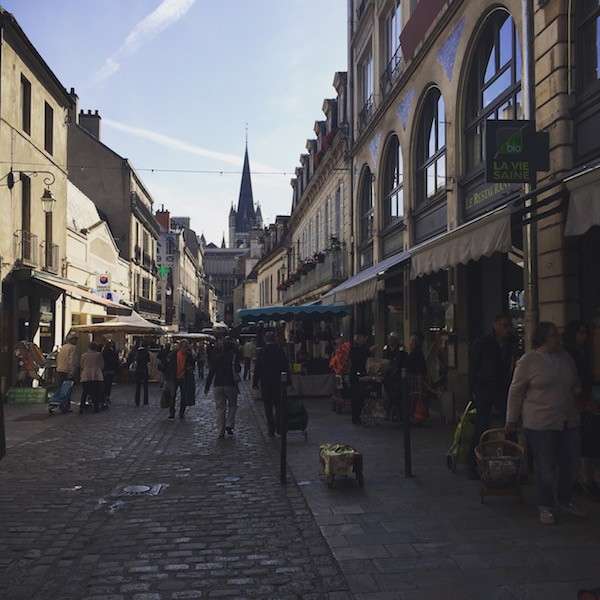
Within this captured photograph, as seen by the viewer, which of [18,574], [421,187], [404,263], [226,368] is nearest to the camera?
[18,574]

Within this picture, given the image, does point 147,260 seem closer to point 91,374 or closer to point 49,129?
point 49,129

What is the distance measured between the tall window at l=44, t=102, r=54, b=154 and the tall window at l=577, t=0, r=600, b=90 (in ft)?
60.6

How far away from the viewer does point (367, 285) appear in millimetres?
14266

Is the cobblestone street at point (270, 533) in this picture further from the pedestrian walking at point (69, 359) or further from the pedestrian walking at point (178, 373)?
the pedestrian walking at point (69, 359)

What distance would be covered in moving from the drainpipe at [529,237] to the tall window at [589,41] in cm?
87

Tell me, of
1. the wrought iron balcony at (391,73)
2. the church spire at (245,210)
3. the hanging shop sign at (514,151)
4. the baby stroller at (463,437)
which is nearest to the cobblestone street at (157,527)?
the baby stroller at (463,437)

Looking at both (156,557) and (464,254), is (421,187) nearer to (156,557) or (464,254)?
(464,254)

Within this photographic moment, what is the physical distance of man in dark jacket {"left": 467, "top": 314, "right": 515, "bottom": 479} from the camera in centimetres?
689

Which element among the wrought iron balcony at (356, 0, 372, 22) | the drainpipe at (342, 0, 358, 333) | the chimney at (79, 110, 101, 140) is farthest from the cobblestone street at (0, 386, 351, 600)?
the chimney at (79, 110, 101, 140)

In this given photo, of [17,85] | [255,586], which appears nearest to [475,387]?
[255,586]

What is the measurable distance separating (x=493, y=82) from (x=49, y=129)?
16.4 meters

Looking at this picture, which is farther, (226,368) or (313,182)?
(313,182)

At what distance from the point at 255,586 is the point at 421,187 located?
39.4 ft

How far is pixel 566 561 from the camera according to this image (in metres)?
4.52
